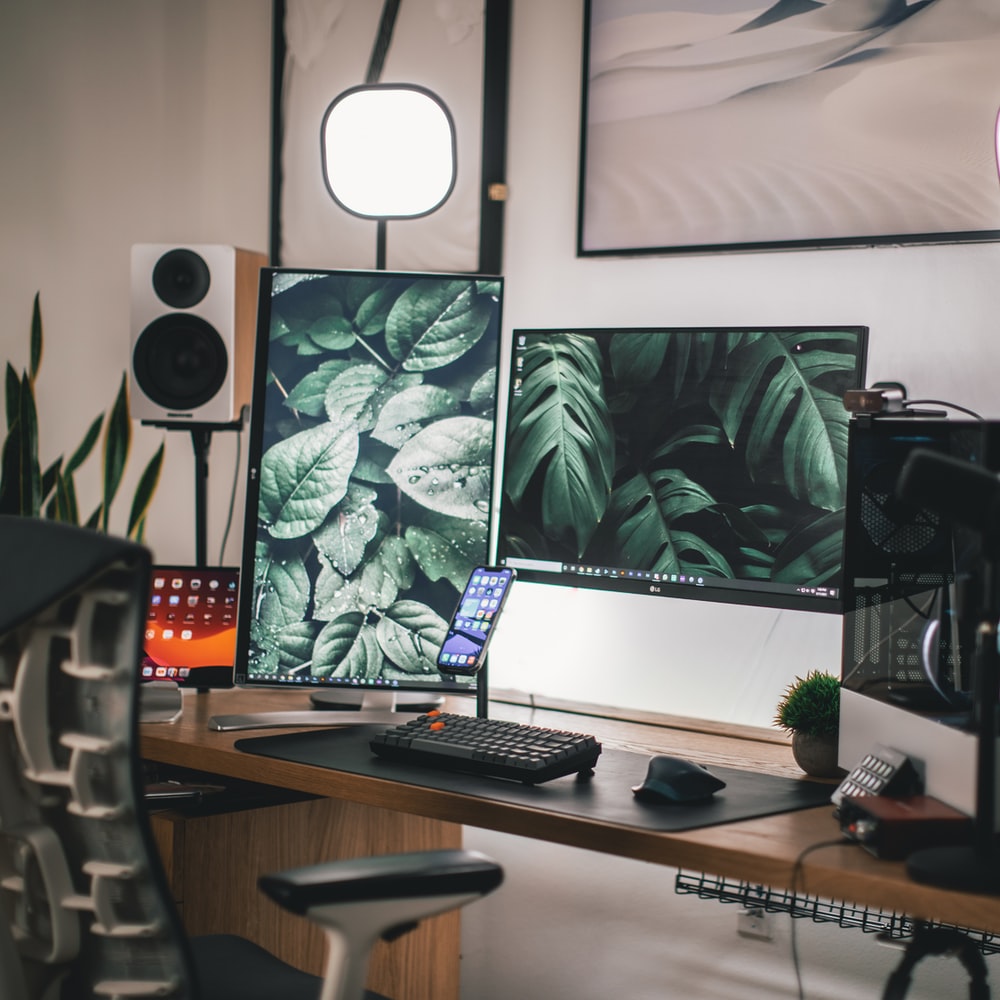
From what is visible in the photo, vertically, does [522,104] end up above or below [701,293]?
above

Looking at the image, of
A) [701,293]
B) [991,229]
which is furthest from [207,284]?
[991,229]

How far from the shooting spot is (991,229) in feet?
6.00

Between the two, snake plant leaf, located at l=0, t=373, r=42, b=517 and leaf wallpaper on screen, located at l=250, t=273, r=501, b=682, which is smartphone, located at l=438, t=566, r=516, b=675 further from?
snake plant leaf, located at l=0, t=373, r=42, b=517

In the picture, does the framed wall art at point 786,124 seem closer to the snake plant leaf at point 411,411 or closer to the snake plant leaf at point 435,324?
the snake plant leaf at point 435,324

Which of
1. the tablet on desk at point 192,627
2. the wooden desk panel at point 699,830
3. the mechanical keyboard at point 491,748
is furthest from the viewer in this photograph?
the tablet on desk at point 192,627

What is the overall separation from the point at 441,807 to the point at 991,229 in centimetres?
125

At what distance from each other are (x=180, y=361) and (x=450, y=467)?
0.71 metres

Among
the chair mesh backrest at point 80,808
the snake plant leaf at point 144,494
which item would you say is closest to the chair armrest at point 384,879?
the chair mesh backrest at point 80,808

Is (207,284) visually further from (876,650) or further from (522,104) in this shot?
(876,650)

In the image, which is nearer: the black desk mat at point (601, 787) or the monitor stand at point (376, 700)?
the black desk mat at point (601, 787)

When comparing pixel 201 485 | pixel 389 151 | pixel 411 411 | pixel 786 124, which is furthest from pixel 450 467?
pixel 786 124

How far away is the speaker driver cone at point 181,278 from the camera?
226 centimetres

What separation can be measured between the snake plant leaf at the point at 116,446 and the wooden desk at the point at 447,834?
0.68 metres

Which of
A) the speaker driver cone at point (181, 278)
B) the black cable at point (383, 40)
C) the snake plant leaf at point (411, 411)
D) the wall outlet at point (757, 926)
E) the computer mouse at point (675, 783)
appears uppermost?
the black cable at point (383, 40)
